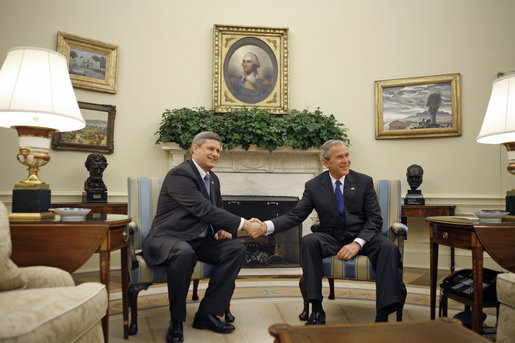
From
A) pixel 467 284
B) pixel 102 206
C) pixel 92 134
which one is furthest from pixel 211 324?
pixel 92 134

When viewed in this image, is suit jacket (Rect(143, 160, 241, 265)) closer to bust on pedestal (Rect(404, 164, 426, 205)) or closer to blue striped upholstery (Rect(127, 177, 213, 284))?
blue striped upholstery (Rect(127, 177, 213, 284))

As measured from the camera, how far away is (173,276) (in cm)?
238

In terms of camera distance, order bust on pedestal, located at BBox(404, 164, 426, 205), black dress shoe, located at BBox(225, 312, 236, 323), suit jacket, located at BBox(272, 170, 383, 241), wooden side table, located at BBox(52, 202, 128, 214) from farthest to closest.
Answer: bust on pedestal, located at BBox(404, 164, 426, 205) → wooden side table, located at BBox(52, 202, 128, 214) → suit jacket, located at BBox(272, 170, 383, 241) → black dress shoe, located at BBox(225, 312, 236, 323)

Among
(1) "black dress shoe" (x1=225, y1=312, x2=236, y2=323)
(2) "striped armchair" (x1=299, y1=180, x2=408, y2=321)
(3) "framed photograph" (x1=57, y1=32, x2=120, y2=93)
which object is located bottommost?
(1) "black dress shoe" (x1=225, y1=312, x2=236, y2=323)


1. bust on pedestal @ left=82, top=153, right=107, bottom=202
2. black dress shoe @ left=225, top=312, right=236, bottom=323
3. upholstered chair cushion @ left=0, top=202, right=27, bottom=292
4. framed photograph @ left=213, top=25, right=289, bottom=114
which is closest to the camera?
upholstered chair cushion @ left=0, top=202, right=27, bottom=292

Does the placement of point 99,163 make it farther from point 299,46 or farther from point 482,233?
point 482,233

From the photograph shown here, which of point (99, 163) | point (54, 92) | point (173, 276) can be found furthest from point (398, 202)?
point (99, 163)

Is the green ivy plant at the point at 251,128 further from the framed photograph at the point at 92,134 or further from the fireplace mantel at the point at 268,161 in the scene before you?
the framed photograph at the point at 92,134

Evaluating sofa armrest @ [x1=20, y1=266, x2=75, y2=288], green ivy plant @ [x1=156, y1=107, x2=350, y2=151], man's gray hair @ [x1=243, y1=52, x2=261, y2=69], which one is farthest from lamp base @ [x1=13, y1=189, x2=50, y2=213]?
man's gray hair @ [x1=243, y1=52, x2=261, y2=69]

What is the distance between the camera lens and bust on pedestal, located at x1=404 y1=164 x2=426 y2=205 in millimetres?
4516

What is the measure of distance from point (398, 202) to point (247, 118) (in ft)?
7.15

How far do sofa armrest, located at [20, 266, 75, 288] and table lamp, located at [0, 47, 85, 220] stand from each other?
1.60ft

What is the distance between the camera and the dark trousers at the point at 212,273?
7.76 ft

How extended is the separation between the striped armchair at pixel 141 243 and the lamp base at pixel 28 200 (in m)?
0.63
